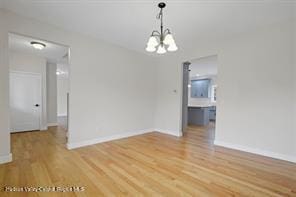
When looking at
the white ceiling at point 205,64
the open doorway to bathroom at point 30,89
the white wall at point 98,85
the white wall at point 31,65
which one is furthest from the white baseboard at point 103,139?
the white ceiling at point 205,64

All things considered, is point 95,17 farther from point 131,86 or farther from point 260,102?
point 260,102

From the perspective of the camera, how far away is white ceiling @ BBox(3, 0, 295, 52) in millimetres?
2566

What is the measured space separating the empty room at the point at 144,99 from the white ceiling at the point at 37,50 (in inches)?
2.9

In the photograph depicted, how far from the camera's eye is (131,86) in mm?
5020

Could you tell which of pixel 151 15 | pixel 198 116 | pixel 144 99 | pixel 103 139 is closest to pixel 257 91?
pixel 151 15

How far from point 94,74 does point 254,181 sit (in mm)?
3926

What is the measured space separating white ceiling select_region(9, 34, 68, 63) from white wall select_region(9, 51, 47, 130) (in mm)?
259

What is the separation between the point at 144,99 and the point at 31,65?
13.4ft

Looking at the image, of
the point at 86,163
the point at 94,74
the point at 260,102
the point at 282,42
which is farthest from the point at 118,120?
the point at 282,42

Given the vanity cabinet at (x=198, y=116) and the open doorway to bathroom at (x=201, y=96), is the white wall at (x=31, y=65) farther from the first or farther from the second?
the vanity cabinet at (x=198, y=116)

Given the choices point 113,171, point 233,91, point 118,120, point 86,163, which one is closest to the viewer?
point 113,171

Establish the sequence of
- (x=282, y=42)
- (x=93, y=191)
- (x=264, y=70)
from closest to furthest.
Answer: (x=93, y=191), (x=282, y=42), (x=264, y=70)

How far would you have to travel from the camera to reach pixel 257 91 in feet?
11.4

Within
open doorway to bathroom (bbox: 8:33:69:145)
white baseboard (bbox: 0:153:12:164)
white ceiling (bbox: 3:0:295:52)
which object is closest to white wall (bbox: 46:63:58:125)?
open doorway to bathroom (bbox: 8:33:69:145)
